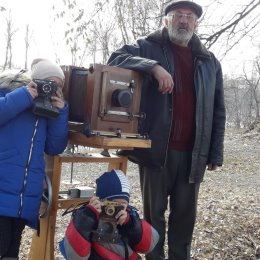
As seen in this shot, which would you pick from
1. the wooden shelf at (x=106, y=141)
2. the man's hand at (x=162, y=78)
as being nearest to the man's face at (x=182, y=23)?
the man's hand at (x=162, y=78)

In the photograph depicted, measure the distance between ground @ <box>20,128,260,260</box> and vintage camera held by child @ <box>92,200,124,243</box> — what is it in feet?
3.33

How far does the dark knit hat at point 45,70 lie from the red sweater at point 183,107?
902 millimetres

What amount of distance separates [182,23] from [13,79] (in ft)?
4.09

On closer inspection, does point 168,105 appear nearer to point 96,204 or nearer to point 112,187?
point 112,187

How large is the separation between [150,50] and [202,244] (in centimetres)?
221

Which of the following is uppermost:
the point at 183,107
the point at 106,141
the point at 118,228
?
the point at 183,107

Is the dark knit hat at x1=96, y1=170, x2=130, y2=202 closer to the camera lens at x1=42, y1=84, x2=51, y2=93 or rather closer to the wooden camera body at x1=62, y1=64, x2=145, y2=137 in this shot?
the wooden camera body at x1=62, y1=64, x2=145, y2=137

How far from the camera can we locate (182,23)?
118 inches

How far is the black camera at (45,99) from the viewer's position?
244 centimetres

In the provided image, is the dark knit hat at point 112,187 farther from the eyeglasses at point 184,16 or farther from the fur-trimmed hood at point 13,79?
the eyeglasses at point 184,16

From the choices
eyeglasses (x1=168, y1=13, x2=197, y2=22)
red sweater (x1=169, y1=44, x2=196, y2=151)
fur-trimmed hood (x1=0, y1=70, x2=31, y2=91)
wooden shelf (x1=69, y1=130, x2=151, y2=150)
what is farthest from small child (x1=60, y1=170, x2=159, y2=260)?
eyeglasses (x1=168, y1=13, x2=197, y2=22)

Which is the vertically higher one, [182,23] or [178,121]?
[182,23]

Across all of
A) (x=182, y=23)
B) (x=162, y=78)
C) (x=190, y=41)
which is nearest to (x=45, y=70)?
(x=162, y=78)

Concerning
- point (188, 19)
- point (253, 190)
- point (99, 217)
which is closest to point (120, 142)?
point (99, 217)
